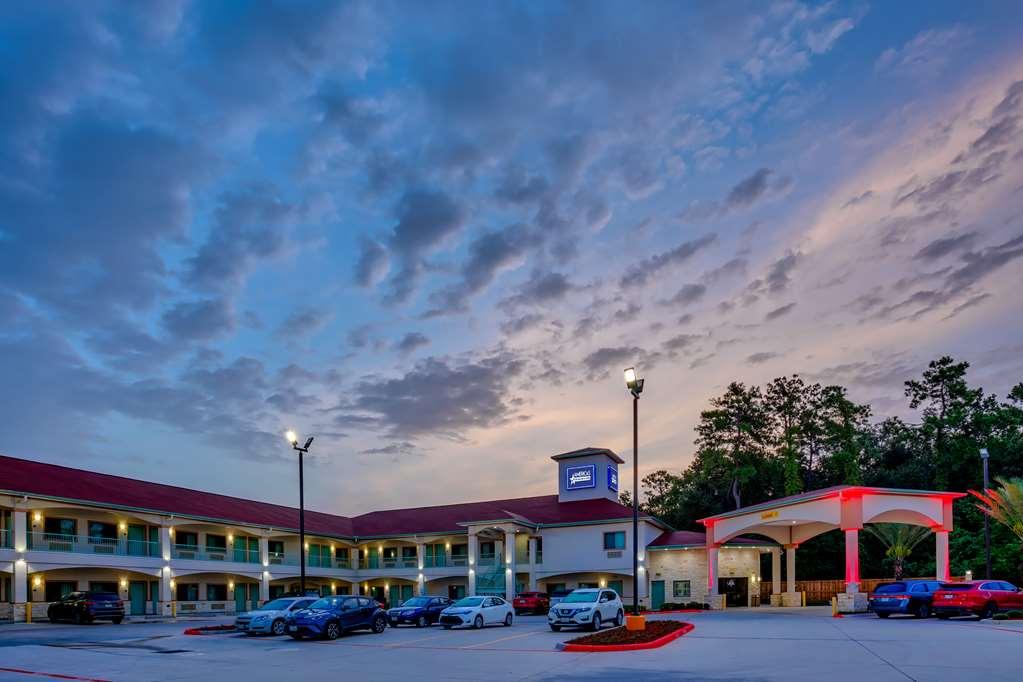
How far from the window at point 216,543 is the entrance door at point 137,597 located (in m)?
4.35

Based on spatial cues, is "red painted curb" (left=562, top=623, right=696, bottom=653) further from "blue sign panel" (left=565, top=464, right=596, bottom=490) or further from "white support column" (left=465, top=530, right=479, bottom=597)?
"blue sign panel" (left=565, top=464, right=596, bottom=490)

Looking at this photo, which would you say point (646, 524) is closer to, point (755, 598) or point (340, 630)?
point (755, 598)

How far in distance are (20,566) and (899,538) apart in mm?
46725

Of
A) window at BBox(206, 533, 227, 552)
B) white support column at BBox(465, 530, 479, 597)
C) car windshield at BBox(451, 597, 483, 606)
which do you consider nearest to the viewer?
car windshield at BBox(451, 597, 483, 606)

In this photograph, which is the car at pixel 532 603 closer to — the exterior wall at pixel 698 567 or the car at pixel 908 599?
the exterior wall at pixel 698 567

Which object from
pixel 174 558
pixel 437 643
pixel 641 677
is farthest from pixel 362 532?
pixel 641 677

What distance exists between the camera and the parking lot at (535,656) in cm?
1591

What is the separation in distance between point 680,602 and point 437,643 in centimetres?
2822

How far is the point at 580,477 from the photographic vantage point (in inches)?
2292

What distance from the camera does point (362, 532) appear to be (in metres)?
61.6

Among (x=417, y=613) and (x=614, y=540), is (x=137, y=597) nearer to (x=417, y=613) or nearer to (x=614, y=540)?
(x=417, y=613)

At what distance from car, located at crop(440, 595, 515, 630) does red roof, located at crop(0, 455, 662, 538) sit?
19.7 m

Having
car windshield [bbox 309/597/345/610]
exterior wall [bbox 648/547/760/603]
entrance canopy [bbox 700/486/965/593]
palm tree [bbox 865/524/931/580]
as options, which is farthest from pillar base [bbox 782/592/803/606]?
car windshield [bbox 309/597/345/610]

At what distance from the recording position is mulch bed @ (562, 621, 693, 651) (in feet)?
68.4
